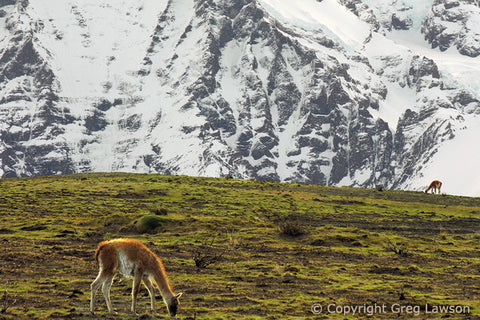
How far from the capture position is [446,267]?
4384 centimetres

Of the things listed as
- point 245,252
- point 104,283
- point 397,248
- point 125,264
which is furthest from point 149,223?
point 125,264

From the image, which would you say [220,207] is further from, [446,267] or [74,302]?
[74,302]

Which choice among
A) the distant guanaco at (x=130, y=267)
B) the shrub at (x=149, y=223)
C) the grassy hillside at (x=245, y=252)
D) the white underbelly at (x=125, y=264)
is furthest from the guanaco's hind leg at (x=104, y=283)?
the shrub at (x=149, y=223)

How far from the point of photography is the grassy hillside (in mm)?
31453

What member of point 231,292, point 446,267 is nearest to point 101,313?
point 231,292

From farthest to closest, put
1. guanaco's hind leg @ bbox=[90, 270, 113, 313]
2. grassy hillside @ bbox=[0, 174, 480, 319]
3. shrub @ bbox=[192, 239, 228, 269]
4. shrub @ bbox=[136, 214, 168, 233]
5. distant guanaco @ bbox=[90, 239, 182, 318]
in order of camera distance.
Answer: shrub @ bbox=[136, 214, 168, 233]
shrub @ bbox=[192, 239, 228, 269]
grassy hillside @ bbox=[0, 174, 480, 319]
guanaco's hind leg @ bbox=[90, 270, 113, 313]
distant guanaco @ bbox=[90, 239, 182, 318]

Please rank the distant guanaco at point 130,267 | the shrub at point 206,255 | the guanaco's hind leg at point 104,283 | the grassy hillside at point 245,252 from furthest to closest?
the shrub at point 206,255 → the grassy hillside at point 245,252 → the guanaco's hind leg at point 104,283 → the distant guanaco at point 130,267

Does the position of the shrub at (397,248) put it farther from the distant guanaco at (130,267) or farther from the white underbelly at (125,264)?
the white underbelly at (125,264)

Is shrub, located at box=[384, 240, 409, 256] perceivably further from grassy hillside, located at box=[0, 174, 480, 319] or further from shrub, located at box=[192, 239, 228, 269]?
shrub, located at box=[192, 239, 228, 269]

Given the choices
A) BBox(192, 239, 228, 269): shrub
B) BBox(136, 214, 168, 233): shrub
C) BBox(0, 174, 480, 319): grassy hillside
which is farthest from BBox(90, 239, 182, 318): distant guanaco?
BBox(136, 214, 168, 233): shrub

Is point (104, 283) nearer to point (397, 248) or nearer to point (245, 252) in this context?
point (245, 252)

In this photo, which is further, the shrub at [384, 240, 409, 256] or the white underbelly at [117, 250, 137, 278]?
the shrub at [384, 240, 409, 256]

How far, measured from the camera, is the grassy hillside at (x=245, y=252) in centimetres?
3145

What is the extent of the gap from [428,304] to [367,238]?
23490mm
